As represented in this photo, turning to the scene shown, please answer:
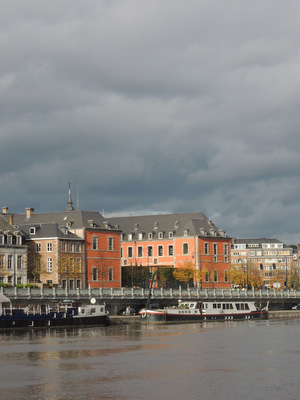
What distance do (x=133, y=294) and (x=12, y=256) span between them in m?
28.8

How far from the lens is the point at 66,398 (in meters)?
47.5

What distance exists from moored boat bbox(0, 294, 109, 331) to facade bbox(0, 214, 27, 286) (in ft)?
106

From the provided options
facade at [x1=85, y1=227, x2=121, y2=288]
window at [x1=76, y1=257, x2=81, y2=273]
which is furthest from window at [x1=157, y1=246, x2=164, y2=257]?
window at [x1=76, y1=257, x2=81, y2=273]

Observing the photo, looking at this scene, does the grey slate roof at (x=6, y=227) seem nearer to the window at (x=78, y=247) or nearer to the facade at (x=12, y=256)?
the facade at (x=12, y=256)

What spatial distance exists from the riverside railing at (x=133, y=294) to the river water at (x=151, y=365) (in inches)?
619

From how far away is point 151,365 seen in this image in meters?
62.2

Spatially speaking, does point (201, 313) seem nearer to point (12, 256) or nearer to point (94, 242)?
point (12, 256)

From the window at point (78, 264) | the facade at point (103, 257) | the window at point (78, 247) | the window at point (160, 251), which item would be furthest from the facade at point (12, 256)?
the window at point (160, 251)

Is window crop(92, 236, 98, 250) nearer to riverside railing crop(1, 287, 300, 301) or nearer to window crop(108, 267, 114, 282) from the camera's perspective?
window crop(108, 267, 114, 282)

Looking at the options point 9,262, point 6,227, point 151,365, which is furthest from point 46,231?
point 151,365

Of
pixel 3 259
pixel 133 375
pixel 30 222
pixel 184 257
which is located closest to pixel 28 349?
pixel 133 375

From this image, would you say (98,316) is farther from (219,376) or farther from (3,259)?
(219,376)

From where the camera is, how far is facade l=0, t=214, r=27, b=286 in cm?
14562

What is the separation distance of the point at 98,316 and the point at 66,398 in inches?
2550
